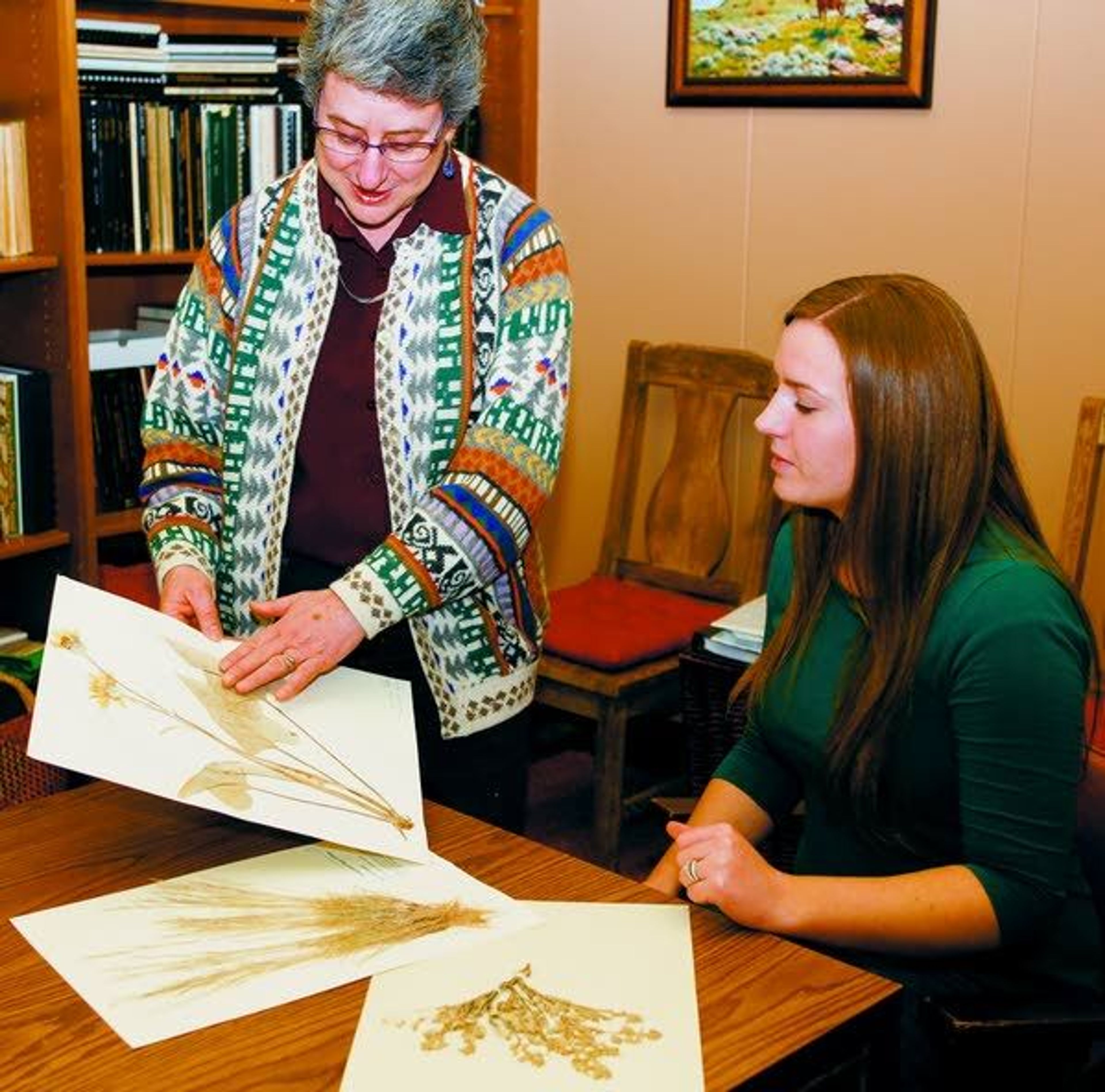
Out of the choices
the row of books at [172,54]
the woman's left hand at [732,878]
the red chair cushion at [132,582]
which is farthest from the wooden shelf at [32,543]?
the woman's left hand at [732,878]

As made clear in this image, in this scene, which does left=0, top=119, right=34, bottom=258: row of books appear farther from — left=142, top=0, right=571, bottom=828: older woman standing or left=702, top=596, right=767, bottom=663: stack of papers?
left=702, top=596, right=767, bottom=663: stack of papers

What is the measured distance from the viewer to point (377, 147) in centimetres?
186

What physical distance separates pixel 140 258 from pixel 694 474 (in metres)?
1.26

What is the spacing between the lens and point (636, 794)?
357 centimetres

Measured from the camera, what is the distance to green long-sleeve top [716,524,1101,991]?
1.54 m

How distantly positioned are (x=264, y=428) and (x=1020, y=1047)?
3.56ft

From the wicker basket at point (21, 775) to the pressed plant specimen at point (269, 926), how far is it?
1043mm

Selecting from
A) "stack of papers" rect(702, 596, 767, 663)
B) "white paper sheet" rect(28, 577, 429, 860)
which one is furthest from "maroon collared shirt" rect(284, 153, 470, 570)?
"stack of papers" rect(702, 596, 767, 663)

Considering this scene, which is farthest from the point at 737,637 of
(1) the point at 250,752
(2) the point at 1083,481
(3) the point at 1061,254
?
(1) the point at 250,752

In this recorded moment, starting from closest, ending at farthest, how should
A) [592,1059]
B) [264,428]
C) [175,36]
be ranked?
[592,1059], [264,428], [175,36]

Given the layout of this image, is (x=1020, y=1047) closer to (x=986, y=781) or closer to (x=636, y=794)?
(x=986, y=781)

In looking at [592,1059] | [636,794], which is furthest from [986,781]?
[636,794]

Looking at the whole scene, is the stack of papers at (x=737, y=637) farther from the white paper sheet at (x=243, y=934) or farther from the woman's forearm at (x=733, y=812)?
the white paper sheet at (x=243, y=934)

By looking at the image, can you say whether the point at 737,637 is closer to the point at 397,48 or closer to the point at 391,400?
the point at 391,400
